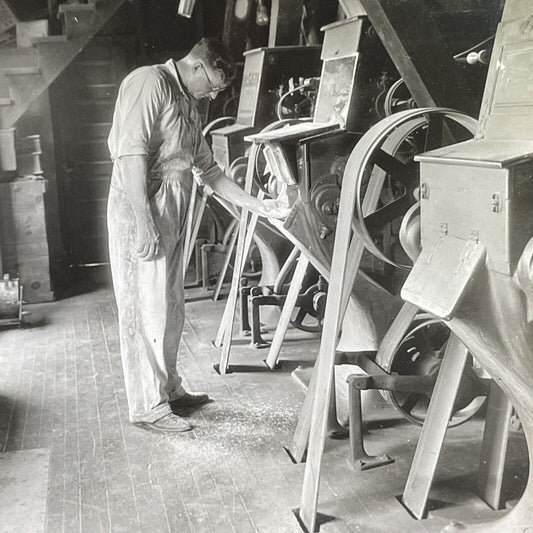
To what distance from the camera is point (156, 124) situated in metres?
2.90

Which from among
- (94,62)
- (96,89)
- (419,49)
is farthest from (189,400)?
(94,62)

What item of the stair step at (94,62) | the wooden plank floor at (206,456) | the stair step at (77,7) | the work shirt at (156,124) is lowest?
the wooden plank floor at (206,456)

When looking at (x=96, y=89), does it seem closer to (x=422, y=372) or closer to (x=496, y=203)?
(x=422, y=372)

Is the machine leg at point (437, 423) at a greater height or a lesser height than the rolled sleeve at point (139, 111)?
lesser

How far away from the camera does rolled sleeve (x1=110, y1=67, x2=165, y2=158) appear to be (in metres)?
2.79

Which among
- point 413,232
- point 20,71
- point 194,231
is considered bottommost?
point 194,231

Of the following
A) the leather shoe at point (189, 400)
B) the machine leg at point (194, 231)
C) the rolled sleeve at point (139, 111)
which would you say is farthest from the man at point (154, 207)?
the machine leg at point (194, 231)

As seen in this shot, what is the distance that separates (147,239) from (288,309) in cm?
106

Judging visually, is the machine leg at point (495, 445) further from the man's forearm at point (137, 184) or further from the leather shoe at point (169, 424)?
the man's forearm at point (137, 184)

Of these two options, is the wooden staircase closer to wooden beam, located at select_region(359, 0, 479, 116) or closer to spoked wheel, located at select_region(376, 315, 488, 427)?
wooden beam, located at select_region(359, 0, 479, 116)

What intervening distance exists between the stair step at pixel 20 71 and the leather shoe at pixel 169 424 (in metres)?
3.60

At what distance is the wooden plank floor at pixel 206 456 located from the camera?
2361mm

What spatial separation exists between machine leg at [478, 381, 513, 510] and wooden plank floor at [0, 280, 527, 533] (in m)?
0.07

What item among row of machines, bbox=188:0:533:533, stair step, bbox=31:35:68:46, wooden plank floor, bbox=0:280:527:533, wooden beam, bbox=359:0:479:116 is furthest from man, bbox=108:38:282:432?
stair step, bbox=31:35:68:46
